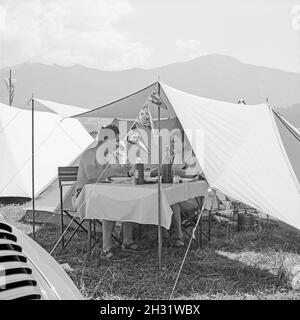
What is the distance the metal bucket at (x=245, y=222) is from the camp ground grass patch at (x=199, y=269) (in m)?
0.19

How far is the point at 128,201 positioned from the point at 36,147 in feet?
10.5

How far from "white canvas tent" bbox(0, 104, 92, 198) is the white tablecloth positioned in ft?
7.26

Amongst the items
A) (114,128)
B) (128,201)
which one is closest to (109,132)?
(114,128)

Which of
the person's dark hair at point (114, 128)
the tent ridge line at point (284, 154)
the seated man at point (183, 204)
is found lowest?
the seated man at point (183, 204)

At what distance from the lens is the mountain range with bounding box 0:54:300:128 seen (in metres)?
69.9

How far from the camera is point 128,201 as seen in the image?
11.2 feet

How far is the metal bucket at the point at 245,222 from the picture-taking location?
15.4ft

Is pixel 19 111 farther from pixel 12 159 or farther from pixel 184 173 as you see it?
pixel 184 173

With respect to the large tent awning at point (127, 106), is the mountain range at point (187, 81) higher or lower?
higher
